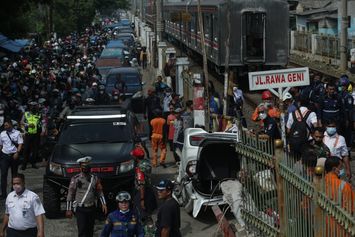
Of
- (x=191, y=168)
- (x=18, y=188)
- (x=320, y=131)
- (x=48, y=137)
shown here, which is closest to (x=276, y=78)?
(x=320, y=131)

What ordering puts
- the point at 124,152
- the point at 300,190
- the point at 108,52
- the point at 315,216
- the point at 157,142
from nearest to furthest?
the point at 315,216 < the point at 300,190 < the point at 124,152 < the point at 157,142 < the point at 108,52

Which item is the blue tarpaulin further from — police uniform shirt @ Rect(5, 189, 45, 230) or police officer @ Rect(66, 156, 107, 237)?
police uniform shirt @ Rect(5, 189, 45, 230)

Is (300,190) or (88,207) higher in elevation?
(300,190)

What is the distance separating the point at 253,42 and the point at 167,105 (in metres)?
10.4

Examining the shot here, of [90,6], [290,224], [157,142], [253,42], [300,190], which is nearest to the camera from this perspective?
[300,190]

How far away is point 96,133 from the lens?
14680 mm

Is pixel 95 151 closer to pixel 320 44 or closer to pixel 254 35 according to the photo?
pixel 254 35

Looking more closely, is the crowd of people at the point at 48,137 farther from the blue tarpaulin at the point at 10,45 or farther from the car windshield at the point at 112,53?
the car windshield at the point at 112,53

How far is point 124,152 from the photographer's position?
13859 millimetres

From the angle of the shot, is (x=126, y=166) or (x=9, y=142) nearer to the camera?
(x=126, y=166)

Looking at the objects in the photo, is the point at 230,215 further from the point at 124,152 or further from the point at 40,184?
the point at 40,184

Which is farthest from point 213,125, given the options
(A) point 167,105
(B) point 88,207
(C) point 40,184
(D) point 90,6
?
(D) point 90,6

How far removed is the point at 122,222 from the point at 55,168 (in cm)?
419

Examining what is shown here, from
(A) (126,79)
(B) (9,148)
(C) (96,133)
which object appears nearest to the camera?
(C) (96,133)
